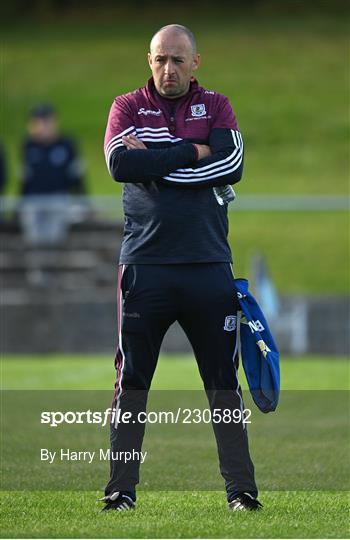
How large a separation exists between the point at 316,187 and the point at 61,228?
11.8m

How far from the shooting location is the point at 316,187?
28.1 meters

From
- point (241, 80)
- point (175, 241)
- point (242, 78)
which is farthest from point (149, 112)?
point (242, 78)

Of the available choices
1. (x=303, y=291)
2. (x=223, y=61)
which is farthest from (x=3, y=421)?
(x=223, y=61)

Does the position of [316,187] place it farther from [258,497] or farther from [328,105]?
[258,497]

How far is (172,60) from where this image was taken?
5.96 metres

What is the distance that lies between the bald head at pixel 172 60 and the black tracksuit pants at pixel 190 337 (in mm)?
791

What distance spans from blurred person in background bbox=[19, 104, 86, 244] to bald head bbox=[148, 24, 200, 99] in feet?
35.6

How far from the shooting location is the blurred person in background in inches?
668

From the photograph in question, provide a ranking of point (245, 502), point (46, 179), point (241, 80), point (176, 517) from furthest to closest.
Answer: point (241, 80)
point (46, 179)
point (245, 502)
point (176, 517)

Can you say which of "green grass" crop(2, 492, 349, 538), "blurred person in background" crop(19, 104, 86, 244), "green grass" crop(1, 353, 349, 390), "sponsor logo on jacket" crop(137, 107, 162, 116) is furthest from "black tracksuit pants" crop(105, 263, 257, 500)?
"blurred person in background" crop(19, 104, 86, 244)

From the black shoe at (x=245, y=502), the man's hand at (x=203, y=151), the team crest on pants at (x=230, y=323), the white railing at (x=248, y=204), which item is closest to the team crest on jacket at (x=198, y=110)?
the man's hand at (x=203, y=151)

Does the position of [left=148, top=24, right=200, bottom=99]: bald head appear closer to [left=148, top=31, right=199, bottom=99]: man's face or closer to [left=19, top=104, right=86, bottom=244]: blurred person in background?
[left=148, top=31, right=199, bottom=99]: man's face

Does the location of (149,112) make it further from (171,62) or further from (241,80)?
(241,80)

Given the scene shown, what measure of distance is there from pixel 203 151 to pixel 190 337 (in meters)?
0.83
